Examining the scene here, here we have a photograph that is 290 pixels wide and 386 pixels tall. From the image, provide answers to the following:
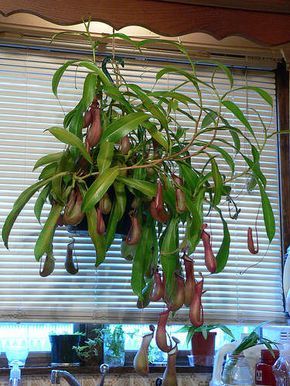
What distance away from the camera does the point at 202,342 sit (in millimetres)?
2426

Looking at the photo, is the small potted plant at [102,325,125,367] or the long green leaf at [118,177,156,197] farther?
the small potted plant at [102,325,125,367]

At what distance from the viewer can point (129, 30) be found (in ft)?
8.21

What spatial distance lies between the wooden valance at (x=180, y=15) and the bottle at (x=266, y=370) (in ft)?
3.66

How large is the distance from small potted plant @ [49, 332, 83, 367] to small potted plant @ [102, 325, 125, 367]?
11cm

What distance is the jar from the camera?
87.7 inches

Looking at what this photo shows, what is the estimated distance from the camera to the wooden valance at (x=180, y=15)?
2365 mm

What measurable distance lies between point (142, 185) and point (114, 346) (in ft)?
2.51

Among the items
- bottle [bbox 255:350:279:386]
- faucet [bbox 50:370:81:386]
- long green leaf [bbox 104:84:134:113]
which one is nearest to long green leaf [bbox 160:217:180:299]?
long green leaf [bbox 104:84:134:113]

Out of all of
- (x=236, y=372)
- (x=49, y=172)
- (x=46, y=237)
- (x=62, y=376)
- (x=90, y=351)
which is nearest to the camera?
(x=46, y=237)

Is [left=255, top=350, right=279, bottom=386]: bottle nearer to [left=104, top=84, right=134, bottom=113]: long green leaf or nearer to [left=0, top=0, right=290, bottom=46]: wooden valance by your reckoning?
[left=104, top=84, right=134, bottom=113]: long green leaf

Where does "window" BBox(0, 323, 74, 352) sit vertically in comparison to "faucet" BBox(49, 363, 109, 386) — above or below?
above

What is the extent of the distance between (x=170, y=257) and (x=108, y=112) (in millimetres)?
480

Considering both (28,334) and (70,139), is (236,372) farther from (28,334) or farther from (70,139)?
(70,139)

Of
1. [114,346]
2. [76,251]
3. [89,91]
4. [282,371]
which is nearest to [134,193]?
[89,91]
